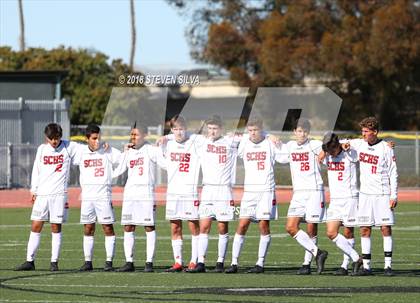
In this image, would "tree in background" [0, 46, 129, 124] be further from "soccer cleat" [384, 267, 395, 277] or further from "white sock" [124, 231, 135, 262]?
"soccer cleat" [384, 267, 395, 277]

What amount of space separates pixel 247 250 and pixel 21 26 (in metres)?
44.4

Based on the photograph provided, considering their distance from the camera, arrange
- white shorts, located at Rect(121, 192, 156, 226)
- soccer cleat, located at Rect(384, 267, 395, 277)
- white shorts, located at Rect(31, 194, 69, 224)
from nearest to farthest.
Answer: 1. soccer cleat, located at Rect(384, 267, 395, 277)
2. white shorts, located at Rect(121, 192, 156, 226)
3. white shorts, located at Rect(31, 194, 69, 224)

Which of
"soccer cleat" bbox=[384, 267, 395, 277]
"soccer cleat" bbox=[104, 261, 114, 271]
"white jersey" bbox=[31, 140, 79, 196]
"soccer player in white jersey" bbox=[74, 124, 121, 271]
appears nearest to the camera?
"soccer cleat" bbox=[384, 267, 395, 277]

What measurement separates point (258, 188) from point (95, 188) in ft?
7.45

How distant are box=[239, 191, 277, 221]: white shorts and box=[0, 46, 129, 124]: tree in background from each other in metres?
36.5

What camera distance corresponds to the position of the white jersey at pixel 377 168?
49.9ft

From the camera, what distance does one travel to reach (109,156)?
52.9 feet

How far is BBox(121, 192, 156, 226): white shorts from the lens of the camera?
15695mm

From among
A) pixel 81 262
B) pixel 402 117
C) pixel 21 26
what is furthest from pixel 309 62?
pixel 81 262

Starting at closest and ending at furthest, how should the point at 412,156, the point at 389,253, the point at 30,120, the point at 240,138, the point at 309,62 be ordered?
the point at 389,253 < the point at 240,138 < the point at 412,156 < the point at 30,120 < the point at 309,62

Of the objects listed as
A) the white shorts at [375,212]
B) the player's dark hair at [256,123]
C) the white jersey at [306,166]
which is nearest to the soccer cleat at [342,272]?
the white shorts at [375,212]

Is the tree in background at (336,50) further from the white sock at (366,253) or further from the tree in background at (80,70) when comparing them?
the white sock at (366,253)

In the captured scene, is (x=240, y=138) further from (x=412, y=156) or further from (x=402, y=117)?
(x=402, y=117)

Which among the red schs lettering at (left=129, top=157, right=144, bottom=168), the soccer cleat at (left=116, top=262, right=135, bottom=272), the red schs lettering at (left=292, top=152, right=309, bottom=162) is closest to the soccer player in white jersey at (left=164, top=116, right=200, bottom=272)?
the red schs lettering at (left=129, top=157, right=144, bottom=168)
